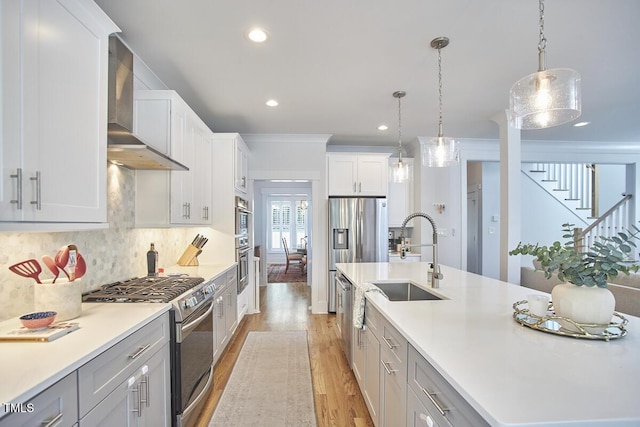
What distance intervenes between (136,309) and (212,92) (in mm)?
2211

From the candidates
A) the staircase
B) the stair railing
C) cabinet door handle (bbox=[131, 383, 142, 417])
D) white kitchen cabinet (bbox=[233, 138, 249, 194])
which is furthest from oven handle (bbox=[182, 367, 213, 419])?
the staircase

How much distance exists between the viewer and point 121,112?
68.4 inches

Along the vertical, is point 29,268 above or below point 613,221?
below

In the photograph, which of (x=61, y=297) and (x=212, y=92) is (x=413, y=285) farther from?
(x=212, y=92)

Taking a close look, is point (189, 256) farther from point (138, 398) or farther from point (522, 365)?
point (522, 365)

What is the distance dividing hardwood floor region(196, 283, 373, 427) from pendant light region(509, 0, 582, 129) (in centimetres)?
213

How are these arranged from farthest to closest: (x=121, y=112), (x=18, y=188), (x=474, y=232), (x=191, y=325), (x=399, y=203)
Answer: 1. (x=474, y=232)
2. (x=399, y=203)
3. (x=191, y=325)
4. (x=121, y=112)
5. (x=18, y=188)

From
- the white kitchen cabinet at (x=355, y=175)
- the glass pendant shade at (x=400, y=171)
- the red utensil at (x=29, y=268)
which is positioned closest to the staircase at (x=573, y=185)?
the white kitchen cabinet at (x=355, y=175)

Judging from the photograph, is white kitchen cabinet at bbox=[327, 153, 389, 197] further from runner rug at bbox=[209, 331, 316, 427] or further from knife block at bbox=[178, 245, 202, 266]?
runner rug at bbox=[209, 331, 316, 427]

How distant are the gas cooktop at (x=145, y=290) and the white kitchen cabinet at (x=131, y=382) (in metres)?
0.20

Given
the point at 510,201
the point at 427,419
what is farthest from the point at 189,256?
the point at 510,201

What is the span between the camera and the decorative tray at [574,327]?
3.56ft

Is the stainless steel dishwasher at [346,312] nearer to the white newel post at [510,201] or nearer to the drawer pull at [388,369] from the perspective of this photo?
the drawer pull at [388,369]

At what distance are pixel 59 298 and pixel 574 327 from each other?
2204 mm
